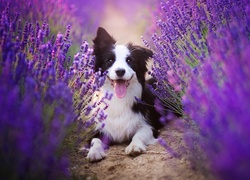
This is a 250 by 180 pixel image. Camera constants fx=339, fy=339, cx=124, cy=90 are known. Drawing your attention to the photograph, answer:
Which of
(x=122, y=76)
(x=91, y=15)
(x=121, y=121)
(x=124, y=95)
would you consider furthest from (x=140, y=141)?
(x=91, y=15)

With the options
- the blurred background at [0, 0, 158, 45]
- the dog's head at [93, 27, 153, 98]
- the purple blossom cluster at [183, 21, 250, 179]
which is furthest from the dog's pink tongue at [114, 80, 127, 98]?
the purple blossom cluster at [183, 21, 250, 179]

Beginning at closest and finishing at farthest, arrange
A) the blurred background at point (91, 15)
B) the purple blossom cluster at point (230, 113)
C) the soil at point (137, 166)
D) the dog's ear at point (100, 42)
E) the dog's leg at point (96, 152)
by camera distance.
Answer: the purple blossom cluster at point (230, 113), the soil at point (137, 166), the dog's leg at point (96, 152), the dog's ear at point (100, 42), the blurred background at point (91, 15)

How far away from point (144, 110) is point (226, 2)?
54.3 inches

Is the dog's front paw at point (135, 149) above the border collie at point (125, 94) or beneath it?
beneath

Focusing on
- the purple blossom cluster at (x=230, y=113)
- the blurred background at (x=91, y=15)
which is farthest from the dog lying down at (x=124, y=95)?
the purple blossom cluster at (x=230, y=113)

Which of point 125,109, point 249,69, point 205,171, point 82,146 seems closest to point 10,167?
point 205,171

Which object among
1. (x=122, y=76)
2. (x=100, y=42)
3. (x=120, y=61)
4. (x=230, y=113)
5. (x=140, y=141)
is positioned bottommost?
(x=140, y=141)

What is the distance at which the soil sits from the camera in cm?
239

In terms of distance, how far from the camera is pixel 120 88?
3389 mm

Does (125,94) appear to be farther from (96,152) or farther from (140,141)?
(96,152)

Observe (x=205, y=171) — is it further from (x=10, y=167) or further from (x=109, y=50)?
(x=109, y=50)

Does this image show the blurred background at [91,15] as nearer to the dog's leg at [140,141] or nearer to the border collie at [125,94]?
the border collie at [125,94]

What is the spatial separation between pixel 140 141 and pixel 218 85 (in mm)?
1296

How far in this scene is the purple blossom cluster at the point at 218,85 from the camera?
1.25 m
